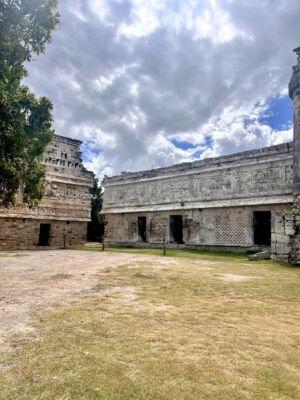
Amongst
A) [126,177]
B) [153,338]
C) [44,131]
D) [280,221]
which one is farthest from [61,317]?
[126,177]

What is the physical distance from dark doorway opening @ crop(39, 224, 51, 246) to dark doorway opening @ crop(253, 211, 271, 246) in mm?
12765

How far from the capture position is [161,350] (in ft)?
10.5

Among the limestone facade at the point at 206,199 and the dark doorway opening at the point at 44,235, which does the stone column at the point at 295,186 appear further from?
the dark doorway opening at the point at 44,235

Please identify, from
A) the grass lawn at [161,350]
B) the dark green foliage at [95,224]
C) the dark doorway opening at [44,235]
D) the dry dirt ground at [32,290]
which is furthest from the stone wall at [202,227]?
the dark green foliage at [95,224]

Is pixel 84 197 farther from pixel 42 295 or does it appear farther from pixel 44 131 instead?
pixel 42 295

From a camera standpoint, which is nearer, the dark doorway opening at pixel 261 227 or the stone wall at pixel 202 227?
the dark doorway opening at pixel 261 227

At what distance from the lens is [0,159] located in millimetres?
8133

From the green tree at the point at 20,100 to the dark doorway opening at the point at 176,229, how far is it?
1194cm

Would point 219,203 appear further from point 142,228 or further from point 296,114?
point 142,228

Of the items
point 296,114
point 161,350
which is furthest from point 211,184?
point 161,350

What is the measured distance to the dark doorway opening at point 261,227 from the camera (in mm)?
16359

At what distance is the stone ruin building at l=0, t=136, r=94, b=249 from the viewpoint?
18406mm

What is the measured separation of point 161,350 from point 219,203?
1492 cm

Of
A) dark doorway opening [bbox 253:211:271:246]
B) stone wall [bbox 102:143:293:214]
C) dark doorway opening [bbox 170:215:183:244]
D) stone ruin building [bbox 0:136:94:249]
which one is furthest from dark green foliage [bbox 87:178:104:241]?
dark doorway opening [bbox 253:211:271:246]
